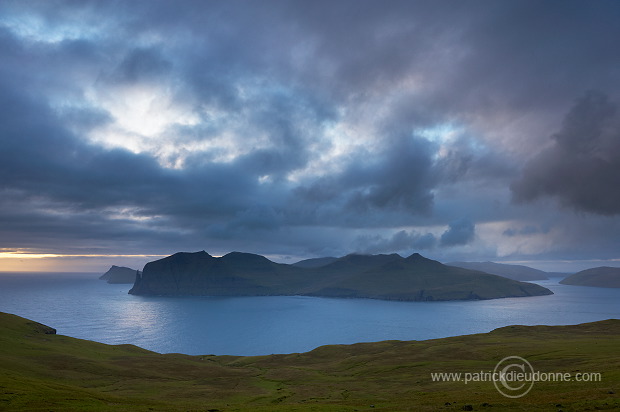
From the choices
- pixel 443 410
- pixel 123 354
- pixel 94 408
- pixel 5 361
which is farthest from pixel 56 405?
pixel 123 354

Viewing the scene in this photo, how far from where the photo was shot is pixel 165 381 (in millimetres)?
93062

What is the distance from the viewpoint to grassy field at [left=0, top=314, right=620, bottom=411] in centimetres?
4516

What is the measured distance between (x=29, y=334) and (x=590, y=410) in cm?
16266

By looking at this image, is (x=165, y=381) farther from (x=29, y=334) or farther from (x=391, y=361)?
(x=29, y=334)

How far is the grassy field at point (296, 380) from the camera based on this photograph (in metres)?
45.2
